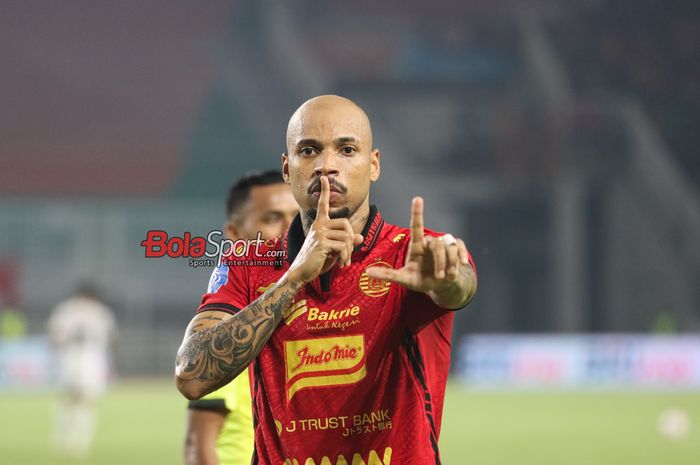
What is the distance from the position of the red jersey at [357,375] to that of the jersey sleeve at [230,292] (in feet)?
0.57

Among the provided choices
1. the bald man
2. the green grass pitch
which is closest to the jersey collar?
the bald man

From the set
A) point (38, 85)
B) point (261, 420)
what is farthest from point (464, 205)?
point (261, 420)

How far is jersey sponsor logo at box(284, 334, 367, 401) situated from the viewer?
337 centimetres

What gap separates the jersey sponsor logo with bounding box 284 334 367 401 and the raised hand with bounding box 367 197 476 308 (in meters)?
0.31

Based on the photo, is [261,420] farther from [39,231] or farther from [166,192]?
[166,192]

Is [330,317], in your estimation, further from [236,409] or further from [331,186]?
[236,409]

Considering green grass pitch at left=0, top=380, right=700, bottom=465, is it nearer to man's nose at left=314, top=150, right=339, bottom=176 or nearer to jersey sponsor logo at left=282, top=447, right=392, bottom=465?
jersey sponsor logo at left=282, top=447, right=392, bottom=465

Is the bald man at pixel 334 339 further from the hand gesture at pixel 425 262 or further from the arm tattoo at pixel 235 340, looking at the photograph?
the hand gesture at pixel 425 262

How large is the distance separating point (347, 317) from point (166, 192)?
35.3 meters

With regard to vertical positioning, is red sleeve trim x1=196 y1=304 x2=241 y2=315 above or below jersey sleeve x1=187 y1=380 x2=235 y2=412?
below

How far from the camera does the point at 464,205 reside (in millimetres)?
35312

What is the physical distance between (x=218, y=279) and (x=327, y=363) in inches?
20.0

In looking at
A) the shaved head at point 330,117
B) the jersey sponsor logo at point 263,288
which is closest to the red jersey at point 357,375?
the jersey sponsor logo at point 263,288

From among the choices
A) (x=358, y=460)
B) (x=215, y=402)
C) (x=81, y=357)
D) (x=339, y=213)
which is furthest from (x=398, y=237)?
(x=81, y=357)
